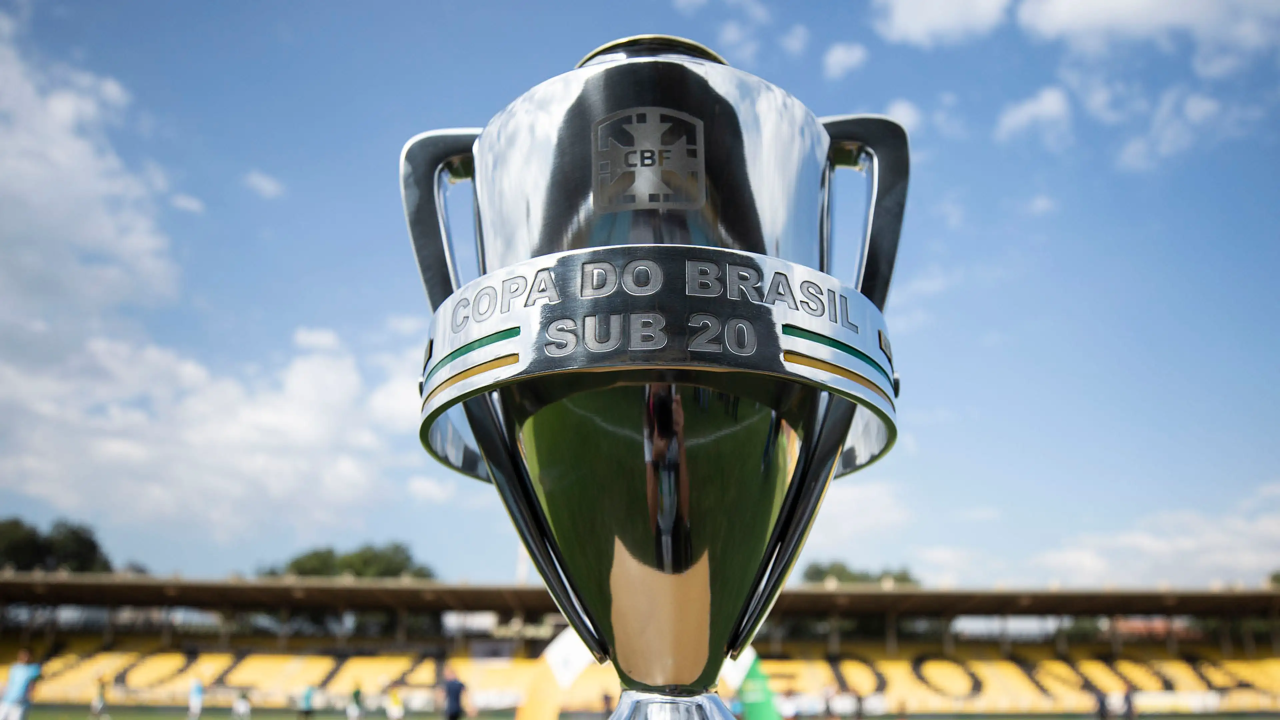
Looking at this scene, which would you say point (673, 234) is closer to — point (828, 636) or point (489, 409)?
point (489, 409)

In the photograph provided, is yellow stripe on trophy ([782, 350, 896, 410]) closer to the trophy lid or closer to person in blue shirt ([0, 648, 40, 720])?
the trophy lid

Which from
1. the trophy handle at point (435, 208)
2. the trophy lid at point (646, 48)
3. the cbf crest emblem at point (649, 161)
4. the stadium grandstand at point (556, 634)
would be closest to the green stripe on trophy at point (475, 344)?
the cbf crest emblem at point (649, 161)

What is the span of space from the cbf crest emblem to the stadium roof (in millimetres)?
34418

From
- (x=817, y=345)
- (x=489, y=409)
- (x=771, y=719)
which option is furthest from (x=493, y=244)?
(x=771, y=719)

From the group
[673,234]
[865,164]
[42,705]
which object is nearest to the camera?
[673,234]

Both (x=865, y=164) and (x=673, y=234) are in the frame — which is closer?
(x=673, y=234)

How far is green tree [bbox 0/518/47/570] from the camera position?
74062 millimetres

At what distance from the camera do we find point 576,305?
260 centimetres

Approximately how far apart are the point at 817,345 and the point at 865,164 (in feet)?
4.16

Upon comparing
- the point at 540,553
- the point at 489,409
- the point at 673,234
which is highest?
the point at 673,234

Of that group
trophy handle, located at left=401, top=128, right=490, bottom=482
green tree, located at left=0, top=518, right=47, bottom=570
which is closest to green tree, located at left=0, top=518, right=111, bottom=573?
green tree, located at left=0, top=518, right=47, bottom=570

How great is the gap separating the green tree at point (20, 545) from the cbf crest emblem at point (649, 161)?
294 feet

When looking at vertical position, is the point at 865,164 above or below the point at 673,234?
above

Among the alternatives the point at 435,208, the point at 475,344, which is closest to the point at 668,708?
the point at 475,344
